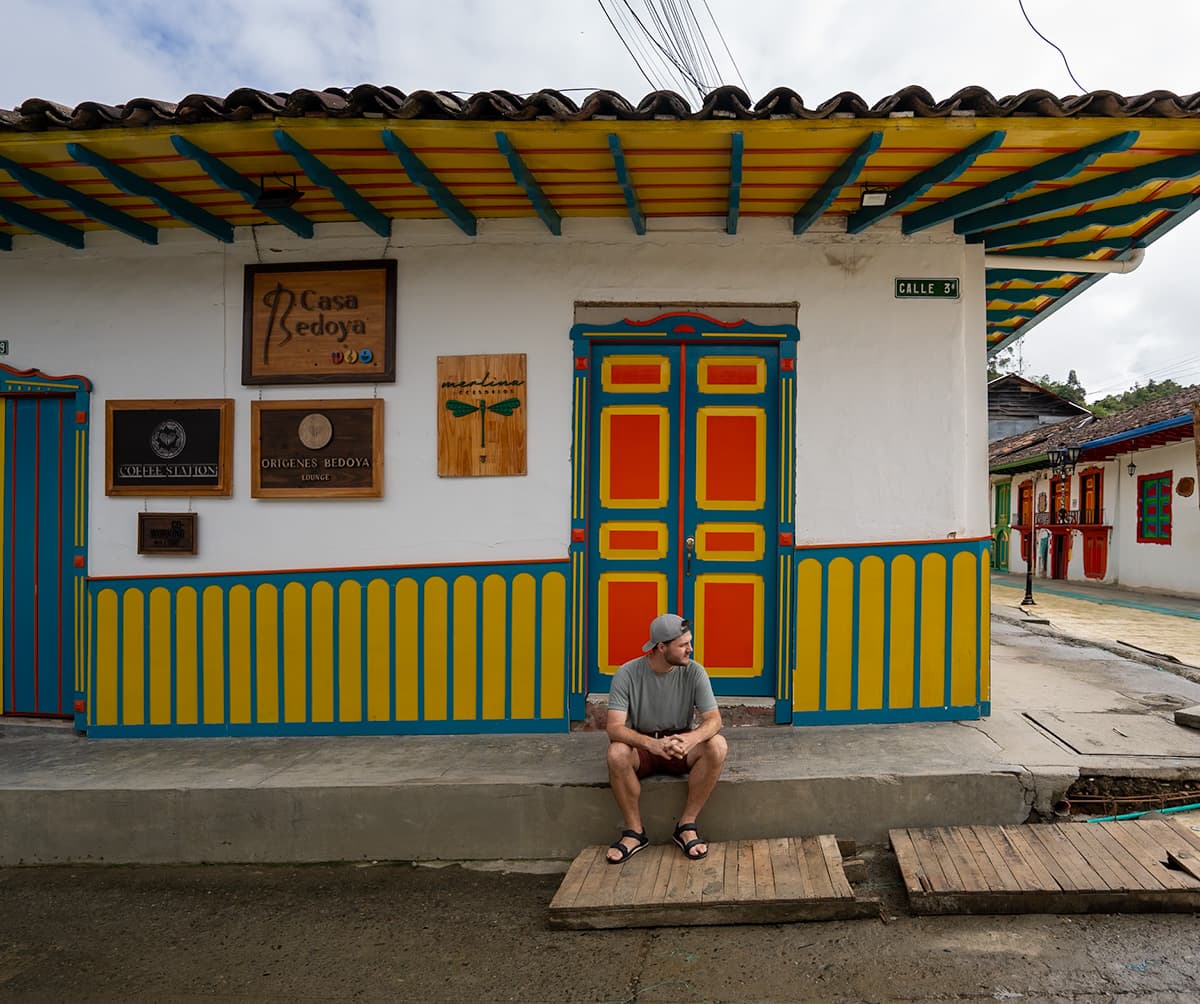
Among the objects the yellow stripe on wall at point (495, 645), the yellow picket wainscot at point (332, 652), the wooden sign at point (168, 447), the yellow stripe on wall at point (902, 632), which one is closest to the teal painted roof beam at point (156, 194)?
the wooden sign at point (168, 447)

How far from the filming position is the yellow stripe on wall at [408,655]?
5.26 m

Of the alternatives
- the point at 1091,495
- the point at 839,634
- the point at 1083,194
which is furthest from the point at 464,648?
the point at 1091,495

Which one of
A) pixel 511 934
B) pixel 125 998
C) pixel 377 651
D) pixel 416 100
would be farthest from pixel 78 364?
pixel 511 934

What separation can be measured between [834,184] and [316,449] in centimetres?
348

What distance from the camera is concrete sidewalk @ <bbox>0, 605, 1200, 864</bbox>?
4215 millimetres

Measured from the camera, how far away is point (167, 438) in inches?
213

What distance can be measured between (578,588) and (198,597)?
2462 mm

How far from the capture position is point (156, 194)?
15.6 feet

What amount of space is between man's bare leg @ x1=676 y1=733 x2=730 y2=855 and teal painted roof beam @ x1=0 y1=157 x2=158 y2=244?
446 centimetres

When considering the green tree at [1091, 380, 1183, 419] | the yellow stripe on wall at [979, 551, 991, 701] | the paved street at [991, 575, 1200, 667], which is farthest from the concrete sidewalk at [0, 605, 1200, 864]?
the green tree at [1091, 380, 1183, 419]

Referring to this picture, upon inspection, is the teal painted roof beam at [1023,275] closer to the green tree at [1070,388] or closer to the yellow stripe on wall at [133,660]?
the yellow stripe on wall at [133,660]

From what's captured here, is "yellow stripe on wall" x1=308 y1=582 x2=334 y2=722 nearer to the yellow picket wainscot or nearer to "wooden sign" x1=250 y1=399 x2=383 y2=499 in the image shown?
the yellow picket wainscot

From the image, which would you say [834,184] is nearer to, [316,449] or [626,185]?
[626,185]

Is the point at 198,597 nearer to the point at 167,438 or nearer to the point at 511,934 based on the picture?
the point at 167,438
